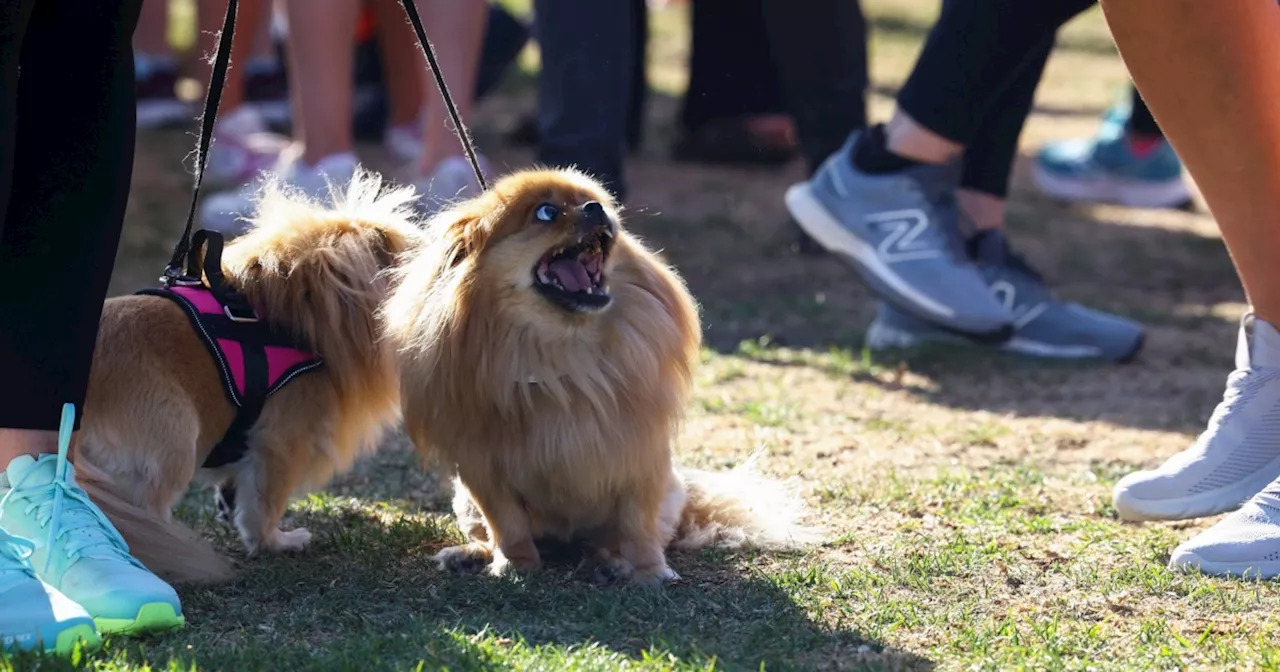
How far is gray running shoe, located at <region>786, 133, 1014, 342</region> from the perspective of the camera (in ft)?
14.1

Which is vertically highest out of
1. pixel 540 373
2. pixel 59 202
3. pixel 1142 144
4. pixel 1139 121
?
pixel 59 202

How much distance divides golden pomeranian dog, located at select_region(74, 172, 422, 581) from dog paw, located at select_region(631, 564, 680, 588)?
0.66m

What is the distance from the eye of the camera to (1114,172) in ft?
23.6

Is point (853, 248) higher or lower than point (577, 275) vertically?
lower

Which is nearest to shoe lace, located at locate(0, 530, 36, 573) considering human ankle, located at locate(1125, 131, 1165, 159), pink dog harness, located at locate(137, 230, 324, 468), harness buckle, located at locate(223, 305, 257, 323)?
pink dog harness, located at locate(137, 230, 324, 468)

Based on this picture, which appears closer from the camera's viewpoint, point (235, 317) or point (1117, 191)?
point (235, 317)

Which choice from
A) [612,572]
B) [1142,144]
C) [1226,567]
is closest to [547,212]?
[612,572]

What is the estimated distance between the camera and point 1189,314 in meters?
5.14

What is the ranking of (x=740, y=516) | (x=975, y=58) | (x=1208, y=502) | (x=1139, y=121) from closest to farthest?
(x=1208, y=502), (x=740, y=516), (x=975, y=58), (x=1139, y=121)

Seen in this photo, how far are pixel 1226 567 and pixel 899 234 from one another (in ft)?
6.19

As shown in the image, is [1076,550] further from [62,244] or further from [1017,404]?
[62,244]

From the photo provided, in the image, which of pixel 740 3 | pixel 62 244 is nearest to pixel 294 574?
pixel 62 244

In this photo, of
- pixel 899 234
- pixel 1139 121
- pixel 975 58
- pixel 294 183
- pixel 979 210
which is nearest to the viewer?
pixel 975 58

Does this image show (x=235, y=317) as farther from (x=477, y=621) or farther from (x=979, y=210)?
(x=979, y=210)
